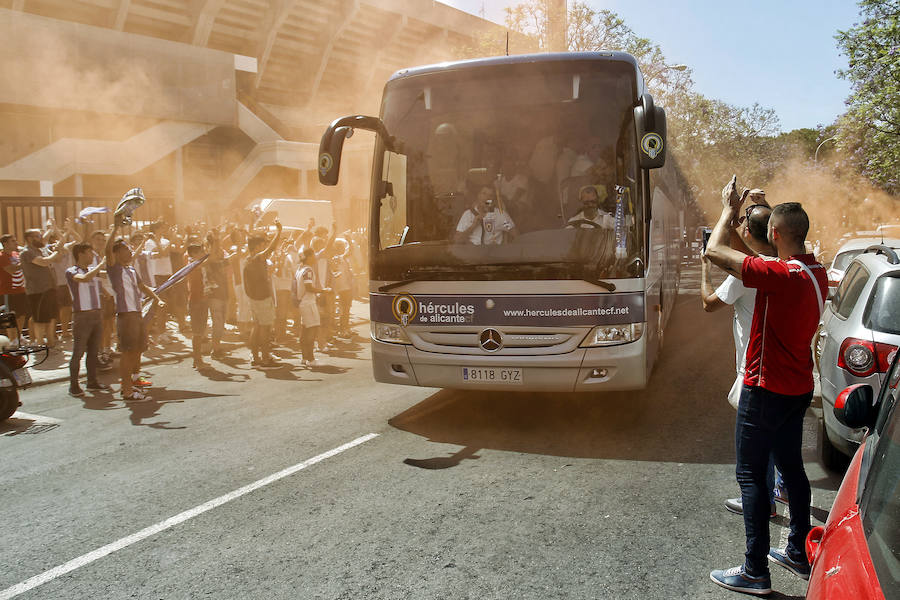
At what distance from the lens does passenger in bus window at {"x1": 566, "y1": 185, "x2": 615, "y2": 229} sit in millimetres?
5762

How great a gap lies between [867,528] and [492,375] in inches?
169

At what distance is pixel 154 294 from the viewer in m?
9.04

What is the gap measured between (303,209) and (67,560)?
65.1 ft

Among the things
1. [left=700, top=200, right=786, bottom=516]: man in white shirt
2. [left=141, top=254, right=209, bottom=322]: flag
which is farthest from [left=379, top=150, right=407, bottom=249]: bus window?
[left=141, top=254, right=209, bottom=322]: flag

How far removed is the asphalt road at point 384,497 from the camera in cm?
359

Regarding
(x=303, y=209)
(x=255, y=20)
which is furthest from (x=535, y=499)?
(x=255, y=20)

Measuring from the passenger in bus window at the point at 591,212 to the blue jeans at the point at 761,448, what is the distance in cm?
256

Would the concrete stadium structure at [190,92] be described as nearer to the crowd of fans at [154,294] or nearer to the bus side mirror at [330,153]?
the crowd of fans at [154,294]

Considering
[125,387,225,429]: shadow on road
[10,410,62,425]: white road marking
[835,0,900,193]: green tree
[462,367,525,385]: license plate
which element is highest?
[835,0,900,193]: green tree

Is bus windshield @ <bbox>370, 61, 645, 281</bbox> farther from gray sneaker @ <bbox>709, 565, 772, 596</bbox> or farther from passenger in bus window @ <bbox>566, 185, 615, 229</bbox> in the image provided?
gray sneaker @ <bbox>709, 565, 772, 596</bbox>

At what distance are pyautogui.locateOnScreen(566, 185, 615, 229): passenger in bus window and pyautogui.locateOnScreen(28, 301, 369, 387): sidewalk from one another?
22.7 feet

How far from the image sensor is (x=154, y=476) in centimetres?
534

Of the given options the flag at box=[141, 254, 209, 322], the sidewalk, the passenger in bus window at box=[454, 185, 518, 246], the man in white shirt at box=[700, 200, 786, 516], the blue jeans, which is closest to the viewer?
the blue jeans

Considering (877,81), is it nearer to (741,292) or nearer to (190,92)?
(741,292)
